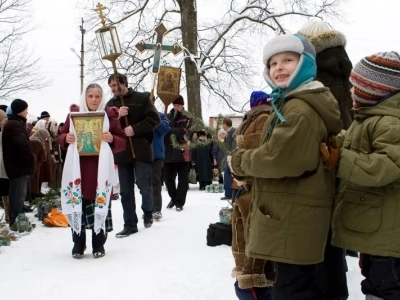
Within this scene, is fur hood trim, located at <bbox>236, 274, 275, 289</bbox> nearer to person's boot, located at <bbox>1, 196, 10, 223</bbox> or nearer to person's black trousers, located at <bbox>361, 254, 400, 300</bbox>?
person's black trousers, located at <bbox>361, 254, 400, 300</bbox>

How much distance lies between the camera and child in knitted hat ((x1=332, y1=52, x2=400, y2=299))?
2391 mm

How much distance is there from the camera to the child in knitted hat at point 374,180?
7.84 feet

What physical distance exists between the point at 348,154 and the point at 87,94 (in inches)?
132

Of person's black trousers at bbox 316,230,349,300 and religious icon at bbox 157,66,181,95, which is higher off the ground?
religious icon at bbox 157,66,181,95

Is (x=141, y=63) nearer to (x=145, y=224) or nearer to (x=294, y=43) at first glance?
(x=145, y=224)

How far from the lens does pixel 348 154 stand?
8.07 feet

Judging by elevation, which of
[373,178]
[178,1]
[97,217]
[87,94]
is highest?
[178,1]

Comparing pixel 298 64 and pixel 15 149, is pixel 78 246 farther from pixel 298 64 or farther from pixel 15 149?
pixel 298 64

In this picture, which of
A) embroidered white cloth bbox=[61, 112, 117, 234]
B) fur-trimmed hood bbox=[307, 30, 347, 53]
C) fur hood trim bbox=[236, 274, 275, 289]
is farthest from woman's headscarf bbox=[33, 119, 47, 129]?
fur hood trim bbox=[236, 274, 275, 289]

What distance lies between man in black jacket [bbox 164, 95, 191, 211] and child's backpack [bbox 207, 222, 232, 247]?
9.41 feet

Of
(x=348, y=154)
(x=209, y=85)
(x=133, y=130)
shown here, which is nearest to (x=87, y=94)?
(x=133, y=130)

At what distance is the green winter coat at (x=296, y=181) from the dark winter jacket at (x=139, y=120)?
146 inches

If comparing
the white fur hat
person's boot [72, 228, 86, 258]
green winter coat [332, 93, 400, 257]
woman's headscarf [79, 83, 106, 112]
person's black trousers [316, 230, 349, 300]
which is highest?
the white fur hat

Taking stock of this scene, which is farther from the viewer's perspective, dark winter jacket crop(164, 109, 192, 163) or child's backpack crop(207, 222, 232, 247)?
dark winter jacket crop(164, 109, 192, 163)
